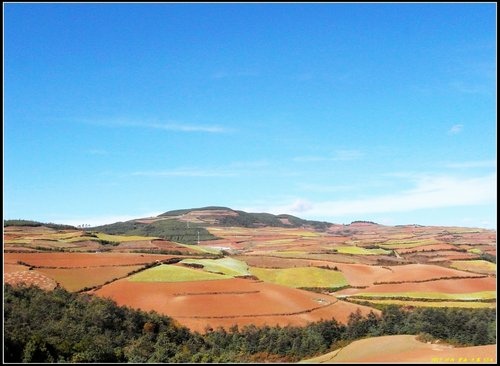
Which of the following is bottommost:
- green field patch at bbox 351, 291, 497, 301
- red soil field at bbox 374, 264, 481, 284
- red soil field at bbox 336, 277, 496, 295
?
green field patch at bbox 351, 291, 497, 301

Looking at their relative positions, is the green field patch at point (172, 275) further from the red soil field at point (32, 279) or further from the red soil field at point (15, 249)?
the red soil field at point (15, 249)

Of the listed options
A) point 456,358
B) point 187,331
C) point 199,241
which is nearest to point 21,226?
point 199,241

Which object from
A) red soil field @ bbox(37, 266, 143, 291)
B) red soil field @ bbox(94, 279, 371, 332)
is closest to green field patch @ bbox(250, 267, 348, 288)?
red soil field @ bbox(94, 279, 371, 332)

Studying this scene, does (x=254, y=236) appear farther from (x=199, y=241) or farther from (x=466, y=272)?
(x=466, y=272)

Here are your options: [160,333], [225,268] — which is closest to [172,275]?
[225,268]

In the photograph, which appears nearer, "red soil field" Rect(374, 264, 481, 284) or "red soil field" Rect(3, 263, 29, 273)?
"red soil field" Rect(3, 263, 29, 273)

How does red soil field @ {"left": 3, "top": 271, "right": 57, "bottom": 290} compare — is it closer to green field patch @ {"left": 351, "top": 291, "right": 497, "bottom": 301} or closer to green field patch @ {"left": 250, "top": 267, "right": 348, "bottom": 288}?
green field patch @ {"left": 250, "top": 267, "right": 348, "bottom": 288}

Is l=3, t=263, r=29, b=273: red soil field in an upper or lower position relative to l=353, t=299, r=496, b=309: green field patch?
upper
